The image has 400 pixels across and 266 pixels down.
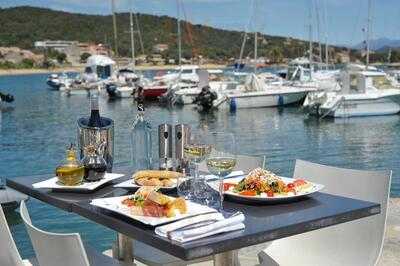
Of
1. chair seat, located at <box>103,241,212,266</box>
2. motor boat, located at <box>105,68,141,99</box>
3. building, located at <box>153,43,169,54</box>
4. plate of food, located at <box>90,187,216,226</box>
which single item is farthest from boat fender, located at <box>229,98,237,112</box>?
building, located at <box>153,43,169,54</box>

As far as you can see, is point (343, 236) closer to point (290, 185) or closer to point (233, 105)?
point (290, 185)

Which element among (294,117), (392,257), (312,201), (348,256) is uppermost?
(312,201)

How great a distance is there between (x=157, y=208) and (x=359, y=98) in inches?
1084

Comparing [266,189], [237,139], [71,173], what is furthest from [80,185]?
[237,139]

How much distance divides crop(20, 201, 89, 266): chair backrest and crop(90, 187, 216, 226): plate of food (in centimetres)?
34

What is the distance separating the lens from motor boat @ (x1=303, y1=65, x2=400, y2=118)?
29.2 metres

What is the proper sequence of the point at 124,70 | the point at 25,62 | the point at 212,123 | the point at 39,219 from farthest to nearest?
the point at 25,62
the point at 124,70
the point at 212,123
the point at 39,219

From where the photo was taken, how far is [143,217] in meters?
2.60

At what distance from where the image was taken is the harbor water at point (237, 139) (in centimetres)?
986

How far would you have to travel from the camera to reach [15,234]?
317 inches

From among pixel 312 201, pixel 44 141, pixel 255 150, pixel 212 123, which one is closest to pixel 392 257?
pixel 312 201

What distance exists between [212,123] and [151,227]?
2711 centimetres

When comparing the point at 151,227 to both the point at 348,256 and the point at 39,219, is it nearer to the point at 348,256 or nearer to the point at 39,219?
the point at 348,256

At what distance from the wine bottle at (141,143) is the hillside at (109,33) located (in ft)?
325
